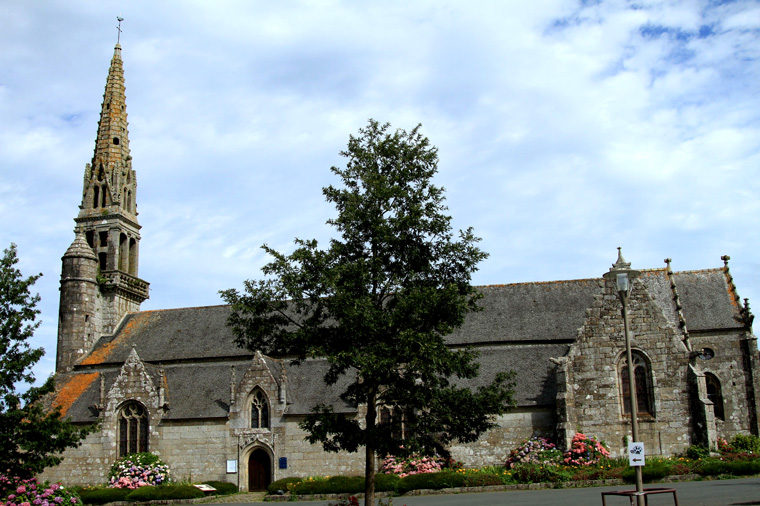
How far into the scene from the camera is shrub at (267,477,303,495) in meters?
29.5

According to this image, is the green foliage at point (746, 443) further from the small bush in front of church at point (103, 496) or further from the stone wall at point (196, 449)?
the small bush in front of church at point (103, 496)

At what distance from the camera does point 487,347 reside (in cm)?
3516

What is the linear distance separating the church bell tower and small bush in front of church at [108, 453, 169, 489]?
950cm

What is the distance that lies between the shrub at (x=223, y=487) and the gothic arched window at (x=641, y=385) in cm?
1636

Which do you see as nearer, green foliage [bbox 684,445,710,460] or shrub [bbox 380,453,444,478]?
green foliage [bbox 684,445,710,460]

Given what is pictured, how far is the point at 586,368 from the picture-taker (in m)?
29.8

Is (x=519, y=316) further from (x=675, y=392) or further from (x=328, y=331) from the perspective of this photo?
(x=328, y=331)

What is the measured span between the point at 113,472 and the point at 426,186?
72.1 ft

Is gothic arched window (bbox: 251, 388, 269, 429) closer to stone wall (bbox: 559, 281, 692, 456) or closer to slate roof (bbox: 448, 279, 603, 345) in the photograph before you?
slate roof (bbox: 448, 279, 603, 345)

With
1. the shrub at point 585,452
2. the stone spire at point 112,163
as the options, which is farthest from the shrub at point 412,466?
the stone spire at point 112,163

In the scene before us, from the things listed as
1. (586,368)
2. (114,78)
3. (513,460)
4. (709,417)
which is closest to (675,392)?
(709,417)

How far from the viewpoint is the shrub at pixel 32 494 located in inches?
786

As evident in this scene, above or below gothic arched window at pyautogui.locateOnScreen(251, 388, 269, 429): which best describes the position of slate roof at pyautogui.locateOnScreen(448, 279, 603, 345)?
above

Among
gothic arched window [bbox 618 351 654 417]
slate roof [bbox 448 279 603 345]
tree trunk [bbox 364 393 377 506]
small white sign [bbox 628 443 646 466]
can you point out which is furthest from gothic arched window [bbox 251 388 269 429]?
small white sign [bbox 628 443 646 466]
